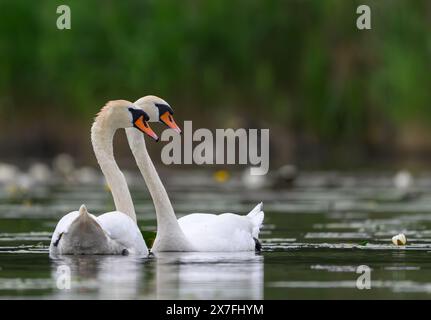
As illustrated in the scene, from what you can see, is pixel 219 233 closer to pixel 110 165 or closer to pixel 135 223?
pixel 135 223

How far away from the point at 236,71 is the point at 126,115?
30.4 meters

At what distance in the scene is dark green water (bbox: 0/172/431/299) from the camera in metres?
10.8

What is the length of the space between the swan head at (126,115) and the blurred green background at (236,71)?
2565cm

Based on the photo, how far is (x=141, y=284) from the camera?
436 inches

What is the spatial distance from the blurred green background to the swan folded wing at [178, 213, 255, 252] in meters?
25.4

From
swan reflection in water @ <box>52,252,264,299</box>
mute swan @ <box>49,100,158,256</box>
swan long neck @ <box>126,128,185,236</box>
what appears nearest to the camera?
swan reflection in water @ <box>52,252,264,299</box>

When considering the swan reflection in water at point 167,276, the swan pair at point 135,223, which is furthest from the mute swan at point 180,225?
the swan reflection in water at point 167,276

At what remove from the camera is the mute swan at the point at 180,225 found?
548 inches

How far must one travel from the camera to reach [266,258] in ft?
44.7

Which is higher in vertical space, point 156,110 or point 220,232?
point 156,110

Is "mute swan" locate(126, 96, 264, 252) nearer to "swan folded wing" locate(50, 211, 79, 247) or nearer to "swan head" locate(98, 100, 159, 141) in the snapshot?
"swan head" locate(98, 100, 159, 141)

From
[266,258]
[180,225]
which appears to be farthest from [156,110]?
[266,258]

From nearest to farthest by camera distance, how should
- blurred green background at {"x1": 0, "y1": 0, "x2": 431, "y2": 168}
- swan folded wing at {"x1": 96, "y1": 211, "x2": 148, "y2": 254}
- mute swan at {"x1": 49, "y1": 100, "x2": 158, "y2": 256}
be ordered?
1. mute swan at {"x1": 49, "y1": 100, "x2": 158, "y2": 256}
2. swan folded wing at {"x1": 96, "y1": 211, "x2": 148, "y2": 254}
3. blurred green background at {"x1": 0, "y1": 0, "x2": 431, "y2": 168}

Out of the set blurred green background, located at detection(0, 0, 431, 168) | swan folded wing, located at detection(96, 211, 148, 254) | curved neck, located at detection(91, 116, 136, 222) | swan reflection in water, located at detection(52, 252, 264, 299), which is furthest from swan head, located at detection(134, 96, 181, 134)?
blurred green background, located at detection(0, 0, 431, 168)
